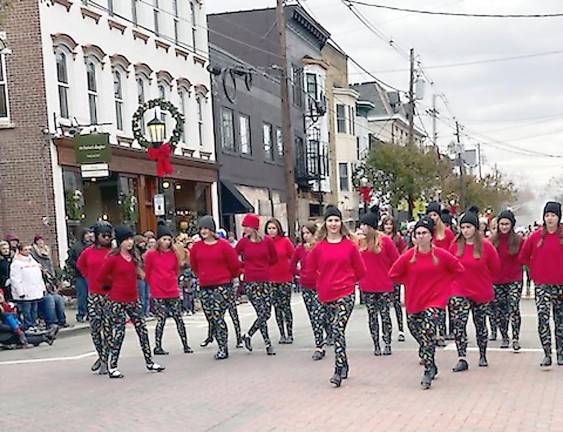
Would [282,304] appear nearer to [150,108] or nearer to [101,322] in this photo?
[101,322]

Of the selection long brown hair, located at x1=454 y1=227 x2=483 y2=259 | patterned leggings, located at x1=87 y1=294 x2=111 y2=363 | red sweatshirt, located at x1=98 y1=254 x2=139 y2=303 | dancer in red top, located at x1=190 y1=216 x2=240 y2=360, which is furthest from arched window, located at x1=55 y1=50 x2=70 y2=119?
long brown hair, located at x1=454 y1=227 x2=483 y2=259

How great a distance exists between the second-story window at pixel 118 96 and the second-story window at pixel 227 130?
8058mm

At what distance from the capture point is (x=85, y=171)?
21.2 meters

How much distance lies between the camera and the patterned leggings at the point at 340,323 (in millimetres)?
9508

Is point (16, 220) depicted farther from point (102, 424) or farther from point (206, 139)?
point (102, 424)

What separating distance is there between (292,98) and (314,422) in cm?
3589

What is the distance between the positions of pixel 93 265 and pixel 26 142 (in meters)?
11.2

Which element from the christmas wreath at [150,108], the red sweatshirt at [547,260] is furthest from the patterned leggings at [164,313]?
the christmas wreath at [150,108]

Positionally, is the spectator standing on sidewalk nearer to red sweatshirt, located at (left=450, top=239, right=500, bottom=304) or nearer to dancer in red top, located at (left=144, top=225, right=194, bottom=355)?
dancer in red top, located at (left=144, top=225, right=194, bottom=355)

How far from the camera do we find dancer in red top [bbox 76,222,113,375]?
10.9 metres

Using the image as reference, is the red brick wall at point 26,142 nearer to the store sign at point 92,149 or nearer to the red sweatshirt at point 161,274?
the store sign at point 92,149

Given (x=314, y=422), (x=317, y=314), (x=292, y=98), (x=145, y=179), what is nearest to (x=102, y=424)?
(x=314, y=422)

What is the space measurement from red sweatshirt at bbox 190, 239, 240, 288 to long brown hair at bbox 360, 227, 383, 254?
1.72 meters

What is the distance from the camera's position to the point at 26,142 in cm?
2130
